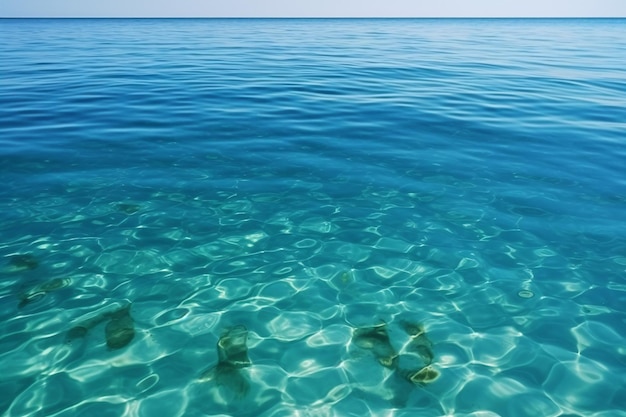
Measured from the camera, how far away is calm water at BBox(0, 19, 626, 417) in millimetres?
3732

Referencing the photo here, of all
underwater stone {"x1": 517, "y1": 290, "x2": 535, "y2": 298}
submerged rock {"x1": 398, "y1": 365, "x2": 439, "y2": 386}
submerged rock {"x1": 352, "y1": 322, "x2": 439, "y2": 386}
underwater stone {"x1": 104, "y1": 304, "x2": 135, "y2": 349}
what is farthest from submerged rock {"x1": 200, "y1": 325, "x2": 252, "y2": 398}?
underwater stone {"x1": 517, "y1": 290, "x2": 535, "y2": 298}

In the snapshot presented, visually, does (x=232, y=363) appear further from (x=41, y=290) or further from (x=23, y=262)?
(x=23, y=262)

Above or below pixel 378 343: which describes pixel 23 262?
below

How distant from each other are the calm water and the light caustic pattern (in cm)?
2

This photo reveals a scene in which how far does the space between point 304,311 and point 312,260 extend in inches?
38.0

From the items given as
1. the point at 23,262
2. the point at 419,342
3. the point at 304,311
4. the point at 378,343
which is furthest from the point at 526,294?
the point at 23,262

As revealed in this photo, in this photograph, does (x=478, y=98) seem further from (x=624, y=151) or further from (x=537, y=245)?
(x=537, y=245)

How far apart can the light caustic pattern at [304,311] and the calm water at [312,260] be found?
23 millimetres

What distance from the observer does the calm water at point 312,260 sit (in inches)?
147

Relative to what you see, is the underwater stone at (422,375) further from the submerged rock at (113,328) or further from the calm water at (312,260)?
the submerged rock at (113,328)

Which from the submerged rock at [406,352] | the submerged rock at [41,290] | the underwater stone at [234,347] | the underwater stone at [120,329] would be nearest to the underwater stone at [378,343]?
the submerged rock at [406,352]

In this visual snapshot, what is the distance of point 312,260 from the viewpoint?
18.1 ft

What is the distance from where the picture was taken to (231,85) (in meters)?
14.6

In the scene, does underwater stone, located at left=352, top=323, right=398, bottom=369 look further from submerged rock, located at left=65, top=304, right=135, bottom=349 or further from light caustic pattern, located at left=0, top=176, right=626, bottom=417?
submerged rock, located at left=65, top=304, right=135, bottom=349
